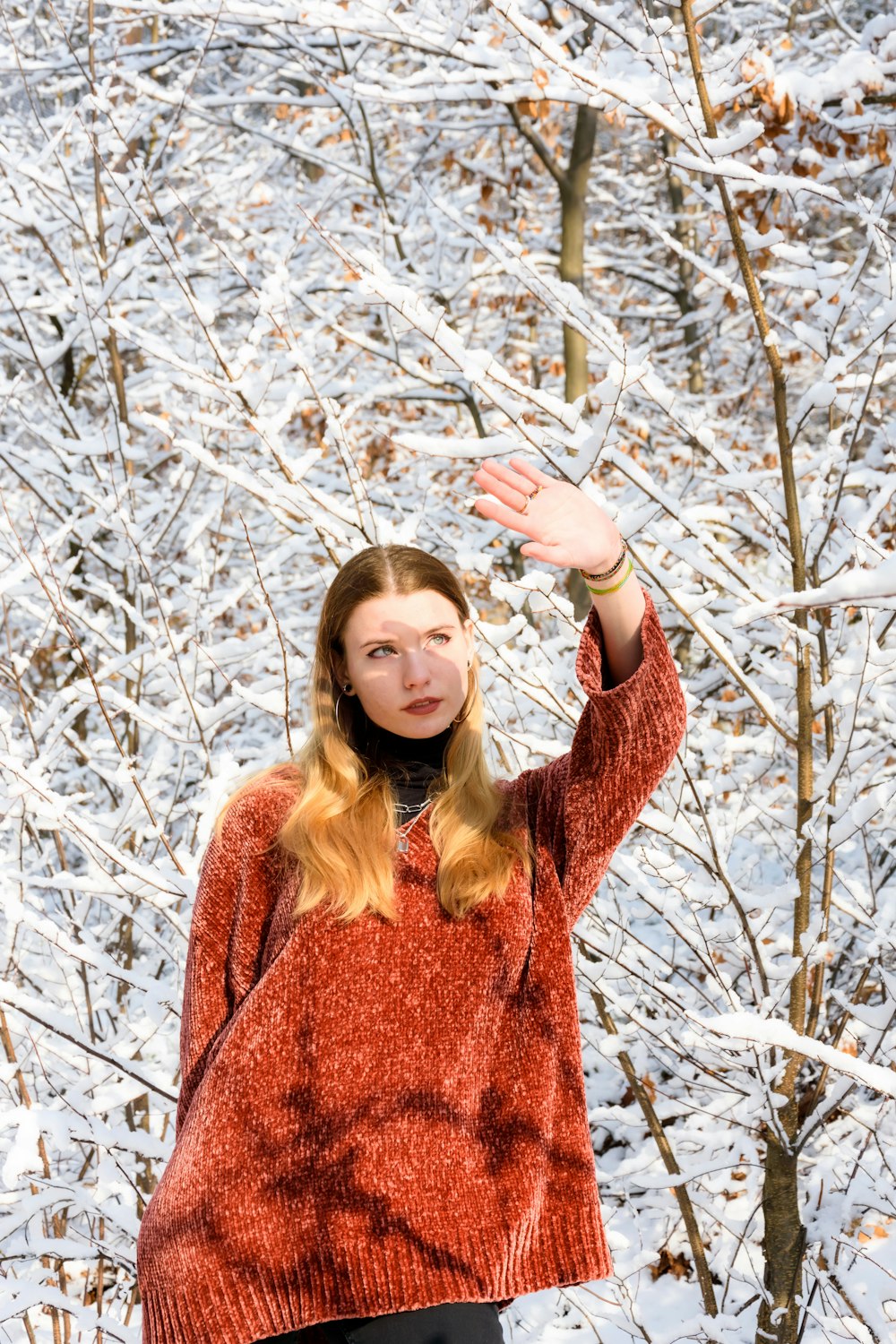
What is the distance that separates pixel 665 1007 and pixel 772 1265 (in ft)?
1.75

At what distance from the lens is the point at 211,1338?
148 cm

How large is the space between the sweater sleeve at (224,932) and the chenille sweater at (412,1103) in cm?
1

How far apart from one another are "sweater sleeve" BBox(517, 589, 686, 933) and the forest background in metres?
0.21

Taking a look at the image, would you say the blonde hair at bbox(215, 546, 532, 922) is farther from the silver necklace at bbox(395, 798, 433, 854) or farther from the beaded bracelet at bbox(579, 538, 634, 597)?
the beaded bracelet at bbox(579, 538, 634, 597)

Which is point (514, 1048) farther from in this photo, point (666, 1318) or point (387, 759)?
point (666, 1318)

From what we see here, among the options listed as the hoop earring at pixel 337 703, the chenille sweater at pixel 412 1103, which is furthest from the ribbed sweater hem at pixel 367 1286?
the hoop earring at pixel 337 703

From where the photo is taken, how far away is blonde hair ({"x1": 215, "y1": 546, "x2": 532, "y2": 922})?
1626mm

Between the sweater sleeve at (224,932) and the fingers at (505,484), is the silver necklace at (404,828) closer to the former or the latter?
the sweater sleeve at (224,932)

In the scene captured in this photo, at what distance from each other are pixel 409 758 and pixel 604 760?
1.27 ft

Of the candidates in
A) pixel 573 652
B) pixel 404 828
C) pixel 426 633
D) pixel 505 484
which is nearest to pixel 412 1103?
pixel 404 828

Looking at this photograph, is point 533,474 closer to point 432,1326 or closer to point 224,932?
point 224,932

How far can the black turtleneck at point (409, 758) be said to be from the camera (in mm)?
1803

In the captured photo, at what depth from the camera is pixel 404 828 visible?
1729mm

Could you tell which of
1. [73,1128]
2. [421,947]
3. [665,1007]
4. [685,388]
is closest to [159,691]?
[73,1128]
